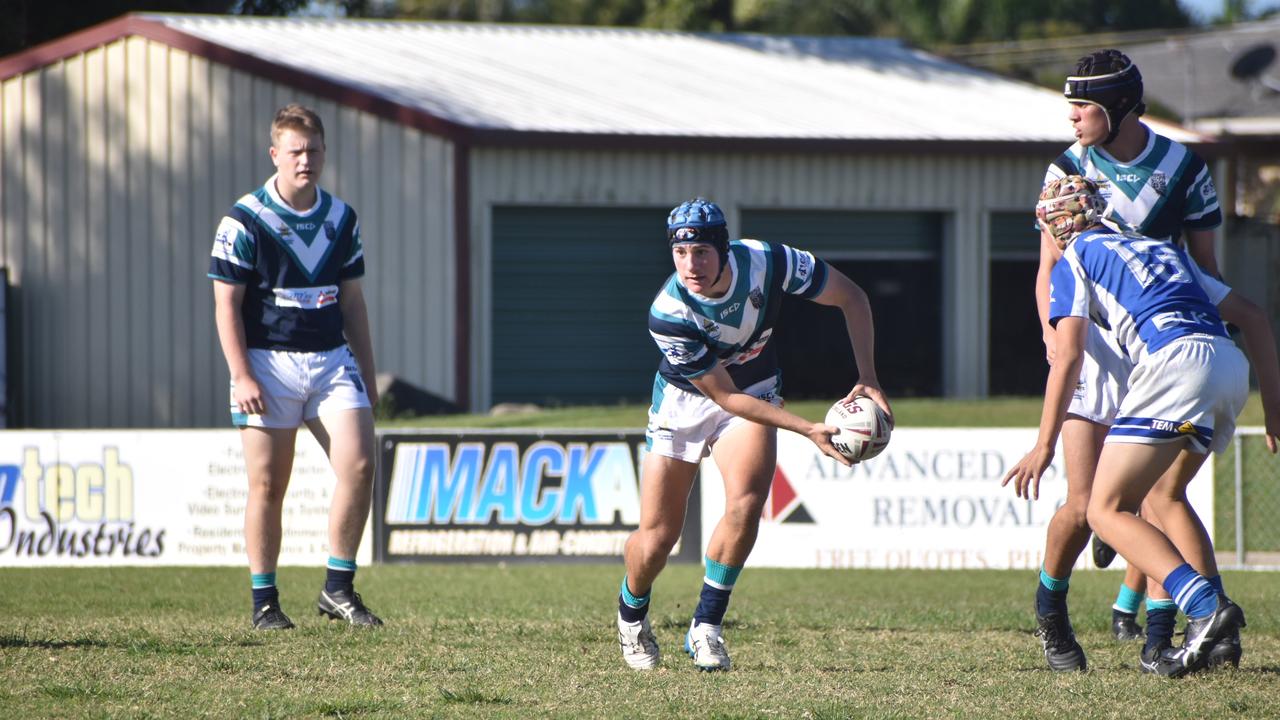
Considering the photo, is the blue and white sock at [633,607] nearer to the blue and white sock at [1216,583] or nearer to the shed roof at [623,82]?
the blue and white sock at [1216,583]

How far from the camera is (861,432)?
5852 mm

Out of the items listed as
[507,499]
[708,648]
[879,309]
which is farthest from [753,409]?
[879,309]

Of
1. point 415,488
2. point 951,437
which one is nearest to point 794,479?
point 951,437

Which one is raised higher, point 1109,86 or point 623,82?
point 623,82

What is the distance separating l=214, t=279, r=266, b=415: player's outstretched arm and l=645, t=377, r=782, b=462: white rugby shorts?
188cm

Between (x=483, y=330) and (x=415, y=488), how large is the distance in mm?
8230

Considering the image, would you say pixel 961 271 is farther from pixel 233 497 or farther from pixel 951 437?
pixel 233 497

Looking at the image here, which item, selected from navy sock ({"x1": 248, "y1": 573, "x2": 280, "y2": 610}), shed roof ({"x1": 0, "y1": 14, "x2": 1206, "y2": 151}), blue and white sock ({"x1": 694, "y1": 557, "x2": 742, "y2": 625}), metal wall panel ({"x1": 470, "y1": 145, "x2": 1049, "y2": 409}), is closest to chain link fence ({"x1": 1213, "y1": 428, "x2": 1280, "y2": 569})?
blue and white sock ({"x1": 694, "y1": 557, "x2": 742, "y2": 625})

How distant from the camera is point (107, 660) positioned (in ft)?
20.6

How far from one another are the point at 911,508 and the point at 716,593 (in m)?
5.83

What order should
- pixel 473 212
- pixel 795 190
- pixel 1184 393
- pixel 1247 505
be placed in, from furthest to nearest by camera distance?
pixel 795 190 < pixel 473 212 < pixel 1247 505 < pixel 1184 393

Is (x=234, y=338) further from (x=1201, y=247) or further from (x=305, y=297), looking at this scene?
(x=1201, y=247)

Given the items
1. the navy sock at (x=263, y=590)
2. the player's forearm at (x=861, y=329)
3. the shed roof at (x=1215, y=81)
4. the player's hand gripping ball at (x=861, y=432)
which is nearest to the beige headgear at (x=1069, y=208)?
the player's forearm at (x=861, y=329)

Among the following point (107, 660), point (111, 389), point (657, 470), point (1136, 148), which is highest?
point (1136, 148)
